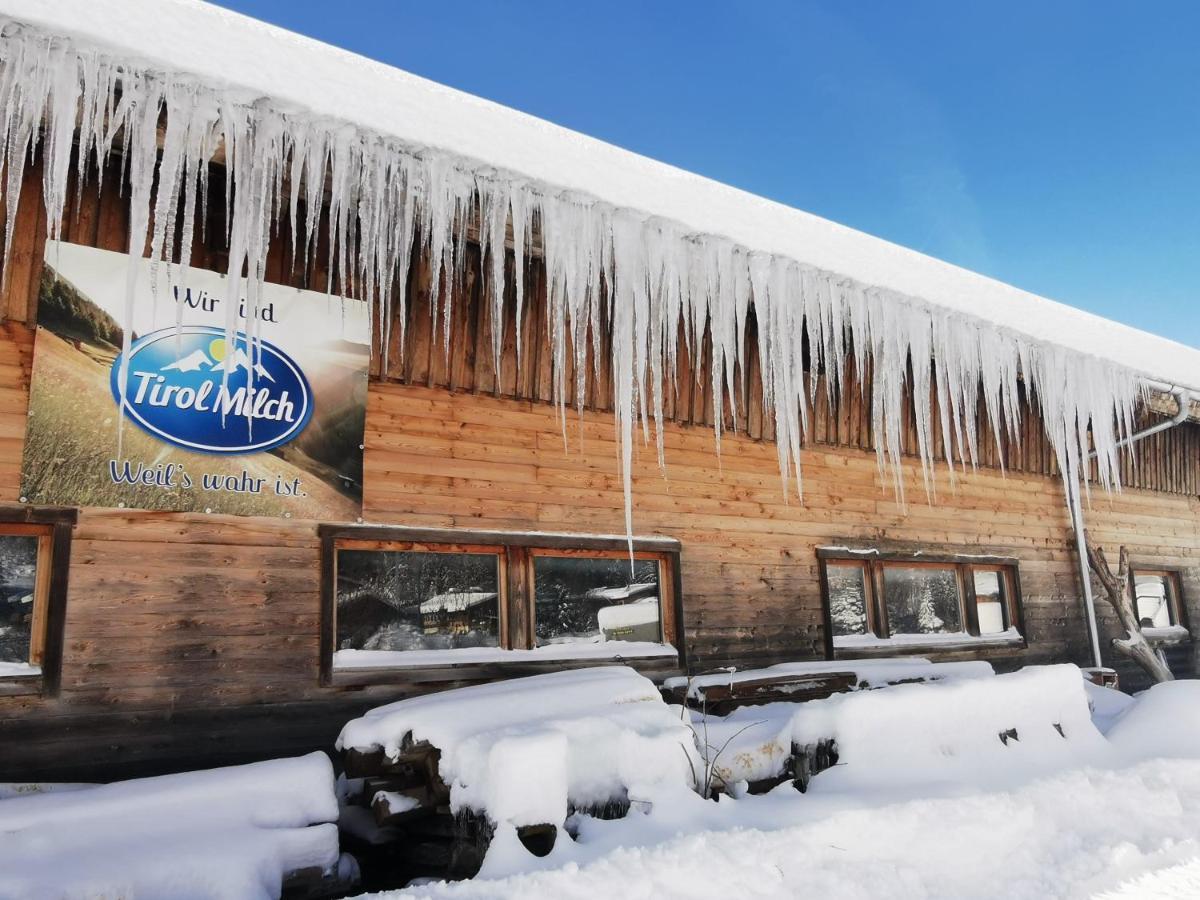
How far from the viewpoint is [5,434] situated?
445 centimetres

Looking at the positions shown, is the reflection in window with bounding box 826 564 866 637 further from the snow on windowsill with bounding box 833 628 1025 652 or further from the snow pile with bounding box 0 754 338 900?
the snow pile with bounding box 0 754 338 900

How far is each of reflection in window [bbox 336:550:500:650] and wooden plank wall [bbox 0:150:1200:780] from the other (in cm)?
25

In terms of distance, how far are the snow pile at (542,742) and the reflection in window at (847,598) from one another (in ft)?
13.0

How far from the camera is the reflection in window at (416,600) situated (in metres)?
5.37

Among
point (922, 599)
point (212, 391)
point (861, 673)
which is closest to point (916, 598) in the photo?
point (922, 599)

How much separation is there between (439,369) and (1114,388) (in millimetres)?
6701

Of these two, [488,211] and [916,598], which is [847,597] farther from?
[488,211]

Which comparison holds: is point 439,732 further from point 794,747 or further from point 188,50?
point 188,50

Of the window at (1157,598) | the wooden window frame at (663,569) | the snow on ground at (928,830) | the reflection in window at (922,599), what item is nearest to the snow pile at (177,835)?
the snow on ground at (928,830)

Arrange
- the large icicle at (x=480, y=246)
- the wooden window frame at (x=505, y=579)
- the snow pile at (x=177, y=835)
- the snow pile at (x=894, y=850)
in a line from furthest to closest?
the wooden window frame at (x=505, y=579) < the large icicle at (x=480, y=246) < the snow pile at (x=894, y=850) < the snow pile at (x=177, y=835)

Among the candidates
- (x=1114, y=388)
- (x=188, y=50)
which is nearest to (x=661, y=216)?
(x=188, y=50)

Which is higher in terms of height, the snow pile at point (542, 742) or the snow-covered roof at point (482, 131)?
the snow-covered roof at point (482, 131)

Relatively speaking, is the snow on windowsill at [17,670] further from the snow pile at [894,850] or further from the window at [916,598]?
the window at [916,598]

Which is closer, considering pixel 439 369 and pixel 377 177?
pixel 377 177
